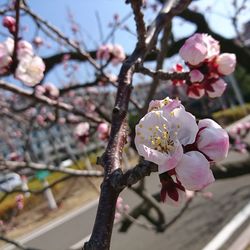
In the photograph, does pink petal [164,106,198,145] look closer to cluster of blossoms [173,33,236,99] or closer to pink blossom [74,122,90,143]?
cluster of blossoms [173,33,236,99]

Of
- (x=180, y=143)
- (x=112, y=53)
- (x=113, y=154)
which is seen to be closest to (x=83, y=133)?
(x=112, y=53)

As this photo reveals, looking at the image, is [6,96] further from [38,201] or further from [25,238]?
[38,201]

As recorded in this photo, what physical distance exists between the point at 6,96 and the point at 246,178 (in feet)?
17.9

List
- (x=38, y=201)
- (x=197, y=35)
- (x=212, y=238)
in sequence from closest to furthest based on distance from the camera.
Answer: (x=197, y=35) → (x=212, y=238) → (x=38, y=201)

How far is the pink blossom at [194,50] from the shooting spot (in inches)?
47.1

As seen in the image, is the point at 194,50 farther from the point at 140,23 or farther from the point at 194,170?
the point at 194,170

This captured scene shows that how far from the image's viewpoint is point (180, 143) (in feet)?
2.31

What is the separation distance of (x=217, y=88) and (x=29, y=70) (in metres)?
0.70

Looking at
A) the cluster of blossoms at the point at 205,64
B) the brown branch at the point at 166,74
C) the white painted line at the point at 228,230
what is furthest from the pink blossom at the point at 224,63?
the white painted line at the point at 228,230

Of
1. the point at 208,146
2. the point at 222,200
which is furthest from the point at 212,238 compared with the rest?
the point at 208,146

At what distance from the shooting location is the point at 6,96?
9.11 metres

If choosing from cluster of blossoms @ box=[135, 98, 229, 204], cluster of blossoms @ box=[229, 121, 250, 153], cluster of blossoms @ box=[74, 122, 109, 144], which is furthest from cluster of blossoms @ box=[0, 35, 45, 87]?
cluster of blossoms @ box=[229, 121, 250, 153]

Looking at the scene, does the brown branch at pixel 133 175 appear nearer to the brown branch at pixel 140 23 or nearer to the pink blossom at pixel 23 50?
the brown branch at pixel 140 23

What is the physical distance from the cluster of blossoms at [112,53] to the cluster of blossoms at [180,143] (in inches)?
99.3
